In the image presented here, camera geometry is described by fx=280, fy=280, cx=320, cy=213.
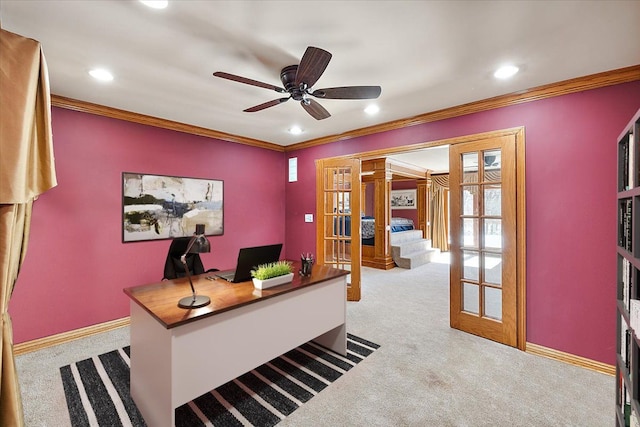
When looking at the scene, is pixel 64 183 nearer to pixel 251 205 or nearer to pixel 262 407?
pixel 251 205

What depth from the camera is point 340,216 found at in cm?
406

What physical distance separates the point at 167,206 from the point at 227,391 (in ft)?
7.49

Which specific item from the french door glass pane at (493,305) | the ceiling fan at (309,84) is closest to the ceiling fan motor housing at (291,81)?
the ceiling fan at (309,84)

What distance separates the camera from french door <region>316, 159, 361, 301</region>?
3893mm

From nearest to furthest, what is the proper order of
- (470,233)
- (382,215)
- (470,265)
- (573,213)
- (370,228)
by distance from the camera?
(573,213) → (470,233) → (470,265) → (382,215) → (370,228)

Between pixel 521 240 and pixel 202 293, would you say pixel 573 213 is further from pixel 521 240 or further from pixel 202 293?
pixel 202 293

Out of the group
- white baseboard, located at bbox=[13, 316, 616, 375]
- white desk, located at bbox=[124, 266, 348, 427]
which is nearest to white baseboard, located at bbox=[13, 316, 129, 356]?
white baseboard, located at bbox=[13, 316, 616, 375]

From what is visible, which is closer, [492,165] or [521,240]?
[521,240]

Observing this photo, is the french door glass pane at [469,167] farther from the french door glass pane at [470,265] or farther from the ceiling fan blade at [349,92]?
the ceiling fan blade at [349,92]

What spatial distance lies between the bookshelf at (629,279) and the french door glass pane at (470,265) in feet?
4.38

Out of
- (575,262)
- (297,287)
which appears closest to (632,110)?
(575,262)

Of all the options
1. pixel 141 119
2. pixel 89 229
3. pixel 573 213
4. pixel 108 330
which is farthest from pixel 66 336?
pixel 573 213

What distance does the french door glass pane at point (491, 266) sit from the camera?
110 inches

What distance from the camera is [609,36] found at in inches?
68.9
